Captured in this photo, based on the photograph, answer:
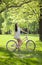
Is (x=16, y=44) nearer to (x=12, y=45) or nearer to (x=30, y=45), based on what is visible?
(x=12, y=45)

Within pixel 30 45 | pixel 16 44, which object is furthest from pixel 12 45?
pixel 30 45

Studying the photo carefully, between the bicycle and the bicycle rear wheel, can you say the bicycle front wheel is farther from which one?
the bicycle rear wheel

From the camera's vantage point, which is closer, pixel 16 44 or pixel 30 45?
pixel 16 44

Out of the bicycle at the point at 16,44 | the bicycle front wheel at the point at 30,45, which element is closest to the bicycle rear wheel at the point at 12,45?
the bicycle at the point at 16,44

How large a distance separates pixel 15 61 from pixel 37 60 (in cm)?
106

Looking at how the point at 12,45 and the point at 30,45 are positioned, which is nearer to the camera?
the point at 12,45

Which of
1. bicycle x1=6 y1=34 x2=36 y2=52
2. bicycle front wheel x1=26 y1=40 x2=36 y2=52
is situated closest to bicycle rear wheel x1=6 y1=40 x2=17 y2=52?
bicycle x1=6 y1=34 x2=36 y2=52

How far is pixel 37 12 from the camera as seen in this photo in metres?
19.1

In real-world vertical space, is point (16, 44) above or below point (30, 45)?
above

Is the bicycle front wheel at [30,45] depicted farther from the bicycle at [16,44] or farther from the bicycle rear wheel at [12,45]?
the bicycle rear wheel at [12,45]

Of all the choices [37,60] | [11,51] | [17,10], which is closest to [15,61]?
[37,60]

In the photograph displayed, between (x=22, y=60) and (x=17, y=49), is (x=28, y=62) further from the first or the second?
(x=17, y=49)

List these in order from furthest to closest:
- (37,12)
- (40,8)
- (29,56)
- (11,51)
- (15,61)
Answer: (37,12)
(40,8)
(11,51)
(29,56)
(15,61)

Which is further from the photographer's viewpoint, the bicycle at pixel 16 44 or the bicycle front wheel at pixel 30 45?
the bicycle front wheel at pixel 30 45
